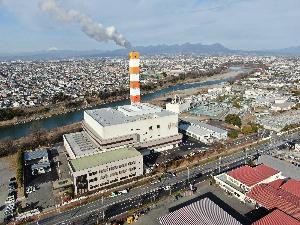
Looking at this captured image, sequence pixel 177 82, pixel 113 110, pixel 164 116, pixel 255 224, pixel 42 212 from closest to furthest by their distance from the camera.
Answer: pixel 255 224, pixel 42 212, pixel 164 116, pixel 113 110, pixel 177 82

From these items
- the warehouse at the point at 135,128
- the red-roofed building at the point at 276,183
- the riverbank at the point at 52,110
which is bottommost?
the riverbank at the point at 52,110

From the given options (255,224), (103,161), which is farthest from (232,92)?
(255,224)

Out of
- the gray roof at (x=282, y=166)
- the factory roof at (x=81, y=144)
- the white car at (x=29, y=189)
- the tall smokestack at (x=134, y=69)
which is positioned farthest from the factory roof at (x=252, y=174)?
the tall smokestack at (x=134, y=69)

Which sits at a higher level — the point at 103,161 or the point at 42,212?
the point at 103,161

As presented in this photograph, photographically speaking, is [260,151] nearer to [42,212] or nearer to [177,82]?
[42,212]

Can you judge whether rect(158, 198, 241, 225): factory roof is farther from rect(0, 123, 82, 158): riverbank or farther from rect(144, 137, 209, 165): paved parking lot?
rect(0, 123, 82, 158): riverbank

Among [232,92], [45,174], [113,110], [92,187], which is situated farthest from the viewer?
[232,92]

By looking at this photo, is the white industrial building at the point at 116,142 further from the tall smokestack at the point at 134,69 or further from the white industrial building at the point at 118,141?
the tall smokestack at the point at 134,69

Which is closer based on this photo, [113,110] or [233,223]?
[233,223]
